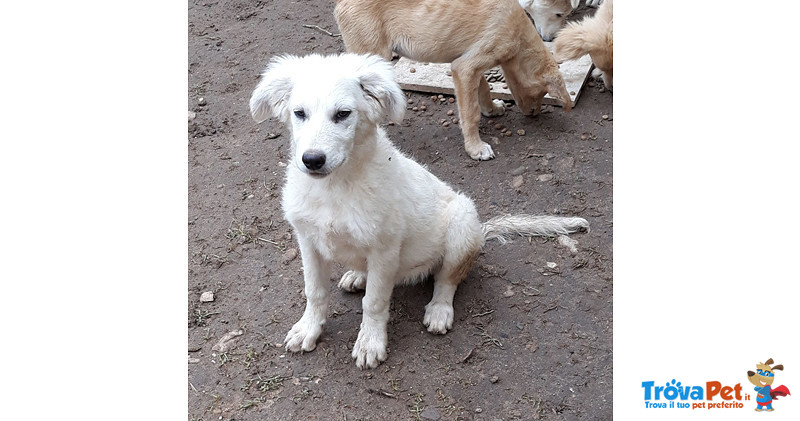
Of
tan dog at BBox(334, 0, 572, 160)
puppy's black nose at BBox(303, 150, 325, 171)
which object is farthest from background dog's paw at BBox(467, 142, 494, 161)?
puppy's black nose at BBox(303, 150, 325, 171)

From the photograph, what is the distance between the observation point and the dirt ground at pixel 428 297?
138 inches

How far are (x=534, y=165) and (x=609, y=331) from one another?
73.2 inches

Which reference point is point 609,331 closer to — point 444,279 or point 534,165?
point 444,279

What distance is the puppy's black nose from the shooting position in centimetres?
296

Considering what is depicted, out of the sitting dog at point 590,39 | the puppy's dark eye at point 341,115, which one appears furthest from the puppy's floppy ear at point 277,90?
the sitting dog at point 590,39

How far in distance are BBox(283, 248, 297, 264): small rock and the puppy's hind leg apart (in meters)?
0.99

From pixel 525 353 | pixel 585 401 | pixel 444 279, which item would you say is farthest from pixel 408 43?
pixel 585 401

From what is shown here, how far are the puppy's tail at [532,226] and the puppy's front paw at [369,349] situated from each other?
1155mm

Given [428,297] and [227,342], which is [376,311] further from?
[227,342]

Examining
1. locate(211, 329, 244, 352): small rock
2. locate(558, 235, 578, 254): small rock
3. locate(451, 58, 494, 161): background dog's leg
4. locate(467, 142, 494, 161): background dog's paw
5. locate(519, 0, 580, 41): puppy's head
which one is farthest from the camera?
→ locate(519, 0, 580, 41): puppy's head

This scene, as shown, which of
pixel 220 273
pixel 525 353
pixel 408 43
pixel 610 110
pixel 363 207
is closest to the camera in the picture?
pixel 363 207

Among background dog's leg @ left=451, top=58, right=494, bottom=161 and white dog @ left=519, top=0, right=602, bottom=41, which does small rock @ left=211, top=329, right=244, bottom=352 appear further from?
white dog @ left=519, top=0, right=602, bottom=41

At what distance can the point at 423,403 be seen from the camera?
3457mm

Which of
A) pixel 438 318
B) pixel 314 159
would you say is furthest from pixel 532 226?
pixel 314 159
